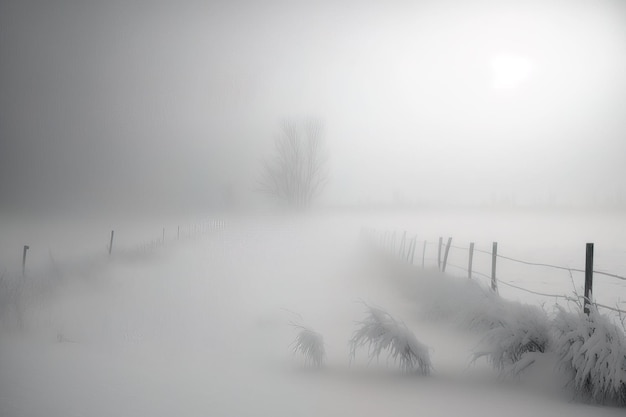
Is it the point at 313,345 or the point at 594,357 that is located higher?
the point at 594,357

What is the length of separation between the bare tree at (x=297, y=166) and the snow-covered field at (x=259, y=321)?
7.6 inches

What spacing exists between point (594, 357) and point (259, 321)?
191 cm

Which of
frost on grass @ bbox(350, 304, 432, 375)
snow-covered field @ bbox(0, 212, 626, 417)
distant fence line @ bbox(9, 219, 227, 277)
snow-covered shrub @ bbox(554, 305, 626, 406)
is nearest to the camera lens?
snow-covered shrub @ bbox(554, 305, 626, 406)

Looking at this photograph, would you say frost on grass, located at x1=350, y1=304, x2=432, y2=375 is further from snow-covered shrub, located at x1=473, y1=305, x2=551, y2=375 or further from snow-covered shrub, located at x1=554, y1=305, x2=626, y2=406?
snow-covered shrub, located at x1=554, y1=305, x2=626, y2=406

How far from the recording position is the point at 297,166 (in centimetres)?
358

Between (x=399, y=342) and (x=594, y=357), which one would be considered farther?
(x=399, y=342)

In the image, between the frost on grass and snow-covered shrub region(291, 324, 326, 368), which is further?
snow-covered shrub region(291, 324, 326, 368)

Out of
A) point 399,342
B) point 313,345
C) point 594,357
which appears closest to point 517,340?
point 594,357

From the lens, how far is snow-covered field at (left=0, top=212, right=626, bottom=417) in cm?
186

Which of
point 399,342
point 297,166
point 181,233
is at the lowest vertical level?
point 399,342

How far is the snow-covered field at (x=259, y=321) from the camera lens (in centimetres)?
186

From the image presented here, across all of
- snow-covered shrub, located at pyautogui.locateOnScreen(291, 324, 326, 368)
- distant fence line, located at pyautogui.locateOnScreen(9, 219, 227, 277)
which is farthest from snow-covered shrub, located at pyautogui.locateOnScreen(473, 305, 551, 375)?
distant fence line, located at pyautogui.locateOnScreen(9, 219, 227, 277)

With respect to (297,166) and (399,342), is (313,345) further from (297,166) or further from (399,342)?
(297,166)

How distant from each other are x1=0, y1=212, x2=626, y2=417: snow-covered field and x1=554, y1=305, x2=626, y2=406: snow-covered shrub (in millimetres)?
82
